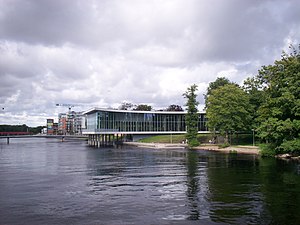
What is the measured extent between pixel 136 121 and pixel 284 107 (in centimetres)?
8445

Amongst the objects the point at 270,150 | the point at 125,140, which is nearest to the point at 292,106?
the point at 270,150

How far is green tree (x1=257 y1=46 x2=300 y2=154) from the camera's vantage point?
56581 mm

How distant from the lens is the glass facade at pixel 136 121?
131900 mm

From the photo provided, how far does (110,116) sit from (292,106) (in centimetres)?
8650

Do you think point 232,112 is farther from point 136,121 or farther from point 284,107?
point 136,121

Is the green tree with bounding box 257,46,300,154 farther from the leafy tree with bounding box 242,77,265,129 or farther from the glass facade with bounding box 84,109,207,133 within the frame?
the glass facade with bounding box 84,109,207,133

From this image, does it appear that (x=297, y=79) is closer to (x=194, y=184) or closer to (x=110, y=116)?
(x=194, y=184)

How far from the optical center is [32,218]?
851 inches

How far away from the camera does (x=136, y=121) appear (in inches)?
5413

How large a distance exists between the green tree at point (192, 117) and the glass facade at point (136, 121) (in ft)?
107

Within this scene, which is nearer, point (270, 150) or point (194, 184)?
point (194, 184)

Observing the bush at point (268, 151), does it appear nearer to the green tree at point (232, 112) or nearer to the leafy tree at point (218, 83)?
the green tree at point (232, 112)

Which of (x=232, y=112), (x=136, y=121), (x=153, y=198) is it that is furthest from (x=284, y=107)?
(x=136, y=121)

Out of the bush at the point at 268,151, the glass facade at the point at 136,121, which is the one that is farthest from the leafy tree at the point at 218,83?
the bush at the point at 268,151
